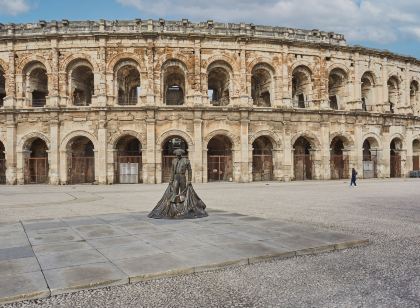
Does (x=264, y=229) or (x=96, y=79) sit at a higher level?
(x=96, y=79)

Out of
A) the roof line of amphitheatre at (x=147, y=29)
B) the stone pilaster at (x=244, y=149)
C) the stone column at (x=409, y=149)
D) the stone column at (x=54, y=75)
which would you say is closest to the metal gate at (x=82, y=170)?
the stone column at (x=54, y=75)

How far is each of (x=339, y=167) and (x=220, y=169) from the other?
9.07m

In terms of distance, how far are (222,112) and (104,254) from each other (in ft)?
60.5

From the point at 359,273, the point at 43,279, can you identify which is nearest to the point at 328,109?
the point at 359,273

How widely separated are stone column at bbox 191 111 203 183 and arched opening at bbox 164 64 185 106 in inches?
147

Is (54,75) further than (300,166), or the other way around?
(300,166)

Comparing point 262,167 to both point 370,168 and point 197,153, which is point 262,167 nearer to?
point 197,153

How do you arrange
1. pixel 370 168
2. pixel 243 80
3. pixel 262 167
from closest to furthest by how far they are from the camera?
pixel 243 80 < pixel 262 167 < pixel 370 168

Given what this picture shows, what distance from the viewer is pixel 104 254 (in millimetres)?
4949

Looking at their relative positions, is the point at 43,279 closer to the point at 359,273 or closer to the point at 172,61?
the point at 359,273

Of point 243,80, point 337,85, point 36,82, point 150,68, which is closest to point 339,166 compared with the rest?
point 337,85

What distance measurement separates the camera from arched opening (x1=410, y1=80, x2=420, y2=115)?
98.8ft

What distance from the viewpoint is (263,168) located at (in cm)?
2498

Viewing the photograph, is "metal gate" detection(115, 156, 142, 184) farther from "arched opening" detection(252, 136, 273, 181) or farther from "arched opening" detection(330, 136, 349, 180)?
"arched opening" detection(330, 136, 349, 180)
